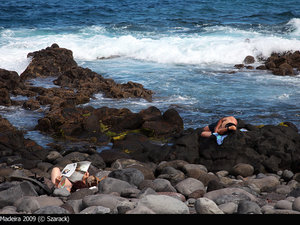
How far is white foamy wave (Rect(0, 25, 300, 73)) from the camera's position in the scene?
20203 millimetres

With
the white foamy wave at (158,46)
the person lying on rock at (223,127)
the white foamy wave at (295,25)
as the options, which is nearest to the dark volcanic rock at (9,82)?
the white foamy wave at (158,46)

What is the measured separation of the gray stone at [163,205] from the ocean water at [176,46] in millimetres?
6160

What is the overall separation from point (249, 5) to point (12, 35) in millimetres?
16702

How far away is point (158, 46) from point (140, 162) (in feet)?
46.4

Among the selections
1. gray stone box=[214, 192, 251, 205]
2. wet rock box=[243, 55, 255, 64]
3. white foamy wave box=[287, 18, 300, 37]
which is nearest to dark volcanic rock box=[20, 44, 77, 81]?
wet rock box=[243, 55, 255, 64]

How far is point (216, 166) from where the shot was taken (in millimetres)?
8172

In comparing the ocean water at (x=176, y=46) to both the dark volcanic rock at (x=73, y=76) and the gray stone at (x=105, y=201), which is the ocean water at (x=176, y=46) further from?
the gray stone at (x=105, y=201)

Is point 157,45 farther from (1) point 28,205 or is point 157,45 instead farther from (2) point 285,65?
(1) point 28,205

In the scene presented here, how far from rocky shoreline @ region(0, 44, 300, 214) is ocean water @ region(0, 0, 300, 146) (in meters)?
0.82

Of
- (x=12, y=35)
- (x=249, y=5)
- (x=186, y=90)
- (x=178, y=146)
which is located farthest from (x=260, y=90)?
(x=249, y=5)

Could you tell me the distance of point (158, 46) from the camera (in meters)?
21.7

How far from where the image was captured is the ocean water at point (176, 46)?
12758 mm

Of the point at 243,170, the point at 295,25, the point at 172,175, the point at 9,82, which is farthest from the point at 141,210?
the point at 295,25

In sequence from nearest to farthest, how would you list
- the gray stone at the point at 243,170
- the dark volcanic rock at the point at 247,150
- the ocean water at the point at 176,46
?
the gray stone at the point at 243,170, the dark volcanic rock at the point at 247,150, the ocean water at the point at 176,46
